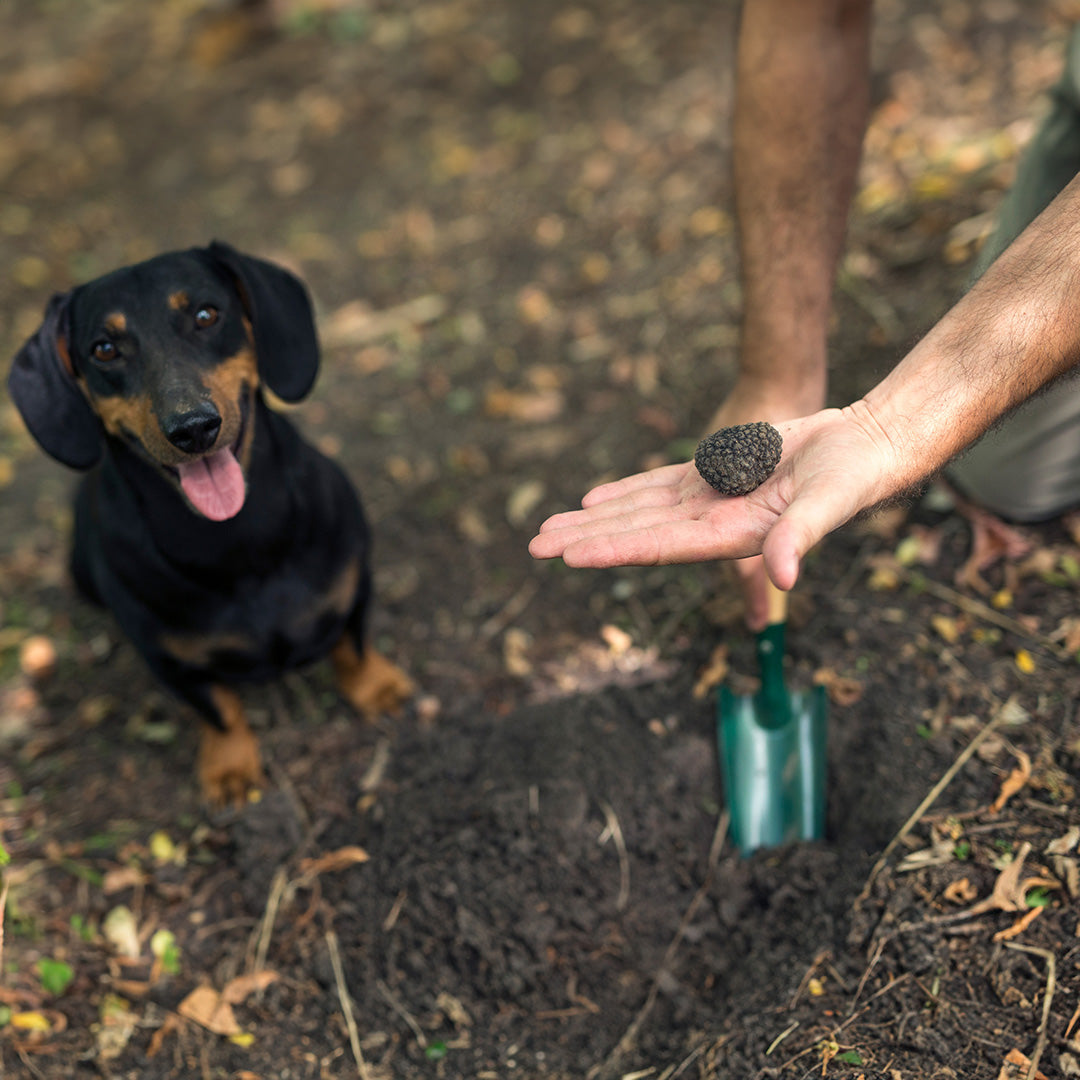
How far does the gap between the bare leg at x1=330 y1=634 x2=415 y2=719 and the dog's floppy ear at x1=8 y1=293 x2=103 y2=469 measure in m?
0.95

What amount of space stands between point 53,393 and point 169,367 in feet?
1.17

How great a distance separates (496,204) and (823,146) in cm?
265

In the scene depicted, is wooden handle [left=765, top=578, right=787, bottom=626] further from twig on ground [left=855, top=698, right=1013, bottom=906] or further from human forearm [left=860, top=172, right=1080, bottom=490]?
human forearm [left=860, top=172, right=1080, bottom=490]

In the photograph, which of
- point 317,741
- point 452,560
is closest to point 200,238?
point 452,560

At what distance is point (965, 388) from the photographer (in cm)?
201

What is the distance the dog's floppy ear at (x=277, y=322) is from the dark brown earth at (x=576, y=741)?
1.06 m

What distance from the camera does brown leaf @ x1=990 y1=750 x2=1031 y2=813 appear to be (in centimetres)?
227

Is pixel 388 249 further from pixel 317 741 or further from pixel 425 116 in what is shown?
pixel 317 741

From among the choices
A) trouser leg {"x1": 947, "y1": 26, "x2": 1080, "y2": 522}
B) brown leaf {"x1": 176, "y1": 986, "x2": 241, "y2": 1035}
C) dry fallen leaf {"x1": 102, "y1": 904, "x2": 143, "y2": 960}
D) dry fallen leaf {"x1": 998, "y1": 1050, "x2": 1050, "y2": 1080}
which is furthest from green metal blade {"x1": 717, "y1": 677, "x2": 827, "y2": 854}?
dry fallen leaf {"x1": 102, "y1": 904, "x2": 143, "y2": 960}

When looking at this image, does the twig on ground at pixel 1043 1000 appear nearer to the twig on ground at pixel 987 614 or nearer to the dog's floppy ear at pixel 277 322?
the twig on ground at pixel 987 614

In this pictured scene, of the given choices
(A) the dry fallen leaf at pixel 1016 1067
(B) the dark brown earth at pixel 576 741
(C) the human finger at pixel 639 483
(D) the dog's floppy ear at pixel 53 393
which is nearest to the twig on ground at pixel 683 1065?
(B) the dark brown earth at pixel 576 741

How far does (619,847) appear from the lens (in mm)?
2475

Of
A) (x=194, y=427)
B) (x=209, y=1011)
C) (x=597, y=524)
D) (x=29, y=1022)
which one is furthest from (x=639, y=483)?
(x=29, y=1022)

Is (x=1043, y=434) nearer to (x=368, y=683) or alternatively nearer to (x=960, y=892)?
(x=960, y=892)
